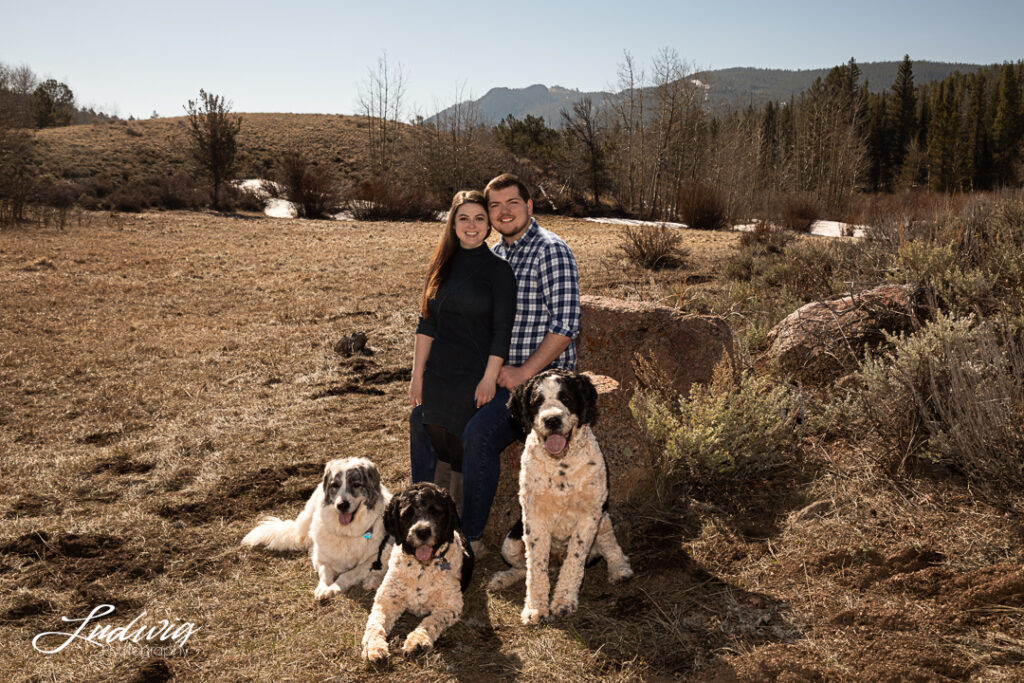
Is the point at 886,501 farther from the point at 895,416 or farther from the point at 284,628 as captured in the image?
the point at 284,628

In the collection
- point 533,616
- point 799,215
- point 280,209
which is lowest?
point 533,616

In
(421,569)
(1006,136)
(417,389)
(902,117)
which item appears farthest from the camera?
(902,117)

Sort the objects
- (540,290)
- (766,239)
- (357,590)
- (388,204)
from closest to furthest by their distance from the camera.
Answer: (357,590) < (540,290) < (766,239) < (388,204)

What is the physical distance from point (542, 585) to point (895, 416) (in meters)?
2.87

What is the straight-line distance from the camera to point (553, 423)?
11.1ft

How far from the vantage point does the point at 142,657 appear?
3.46 metres

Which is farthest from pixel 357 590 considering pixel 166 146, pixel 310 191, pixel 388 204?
pixel 166 146

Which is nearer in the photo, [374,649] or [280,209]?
[374,649]

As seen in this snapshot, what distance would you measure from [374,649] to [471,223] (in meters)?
2.53

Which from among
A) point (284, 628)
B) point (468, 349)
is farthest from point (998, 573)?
point (284, 628)

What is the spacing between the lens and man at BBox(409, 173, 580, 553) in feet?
13.8

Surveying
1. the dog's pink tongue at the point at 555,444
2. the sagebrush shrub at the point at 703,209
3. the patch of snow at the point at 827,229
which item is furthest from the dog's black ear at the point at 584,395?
the sagebrush shrub at the point at 703,209

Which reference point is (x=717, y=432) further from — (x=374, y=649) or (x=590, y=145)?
(x=590, y=145)

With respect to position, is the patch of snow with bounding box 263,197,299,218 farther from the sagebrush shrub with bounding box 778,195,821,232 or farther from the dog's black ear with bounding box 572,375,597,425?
the dog's black ear with bounding box 572,375,597,425
